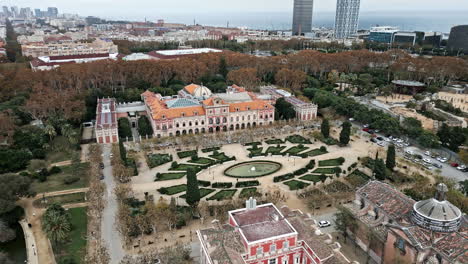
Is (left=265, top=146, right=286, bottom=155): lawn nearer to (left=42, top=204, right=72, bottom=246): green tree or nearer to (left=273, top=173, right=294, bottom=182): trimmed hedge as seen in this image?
(left=273, top=173, right=294, bottom=182): trimmed hedge

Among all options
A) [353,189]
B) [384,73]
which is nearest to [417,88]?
[384,73]

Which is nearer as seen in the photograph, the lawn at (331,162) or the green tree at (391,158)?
the green tree at (391,158)

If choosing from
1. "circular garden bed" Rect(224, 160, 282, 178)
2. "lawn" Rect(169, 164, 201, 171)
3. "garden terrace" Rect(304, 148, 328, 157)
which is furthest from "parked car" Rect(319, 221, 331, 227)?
"lawn" Rect(169, 164, 201, 171)

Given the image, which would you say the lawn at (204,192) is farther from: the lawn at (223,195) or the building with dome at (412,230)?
the building with dome at (412,230)

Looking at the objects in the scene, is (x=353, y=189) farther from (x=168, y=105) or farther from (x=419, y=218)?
(x=168, y=105)

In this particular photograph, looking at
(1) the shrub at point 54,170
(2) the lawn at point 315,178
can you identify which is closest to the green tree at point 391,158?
(2) the lawn at point 315,178

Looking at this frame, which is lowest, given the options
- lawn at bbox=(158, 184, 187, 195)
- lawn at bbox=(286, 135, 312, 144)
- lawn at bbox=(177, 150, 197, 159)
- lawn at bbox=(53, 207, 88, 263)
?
lawn at bbox=(53, 207, 88, 263)
